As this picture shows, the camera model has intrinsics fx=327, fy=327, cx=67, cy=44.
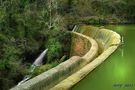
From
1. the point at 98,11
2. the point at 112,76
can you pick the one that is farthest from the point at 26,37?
the point at 98,11

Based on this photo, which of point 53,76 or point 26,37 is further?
point 26,37

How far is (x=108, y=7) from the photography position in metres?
40.2

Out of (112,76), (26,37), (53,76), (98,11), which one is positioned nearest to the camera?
(53,76)

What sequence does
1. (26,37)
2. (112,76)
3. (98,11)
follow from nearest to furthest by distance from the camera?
(112,76) < (26,37) < (98,11)

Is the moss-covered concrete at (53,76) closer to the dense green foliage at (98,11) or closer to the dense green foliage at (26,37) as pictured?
the dense green foliage at (26,37)

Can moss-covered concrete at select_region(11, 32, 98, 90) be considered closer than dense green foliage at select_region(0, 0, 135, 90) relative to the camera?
Yes

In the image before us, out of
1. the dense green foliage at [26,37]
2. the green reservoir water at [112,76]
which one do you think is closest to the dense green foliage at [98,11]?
the dense green foliage at [26,37]

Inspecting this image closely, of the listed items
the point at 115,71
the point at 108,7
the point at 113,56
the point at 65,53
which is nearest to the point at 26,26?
the point at 65,53

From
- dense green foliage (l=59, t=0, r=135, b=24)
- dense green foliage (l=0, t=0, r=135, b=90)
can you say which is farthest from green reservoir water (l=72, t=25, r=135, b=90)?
dense green foliage (l=59, t=0, r=135, b=24)

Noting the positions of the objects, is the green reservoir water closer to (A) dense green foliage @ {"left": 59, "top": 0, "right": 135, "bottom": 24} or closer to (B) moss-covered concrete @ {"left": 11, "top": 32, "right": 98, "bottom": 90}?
(B) moss-covered concrete @ {"left": 11, "top": 32, "right": 98, "bottom": 90}

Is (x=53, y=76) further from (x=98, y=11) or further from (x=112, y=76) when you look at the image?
(x=98, y=11)

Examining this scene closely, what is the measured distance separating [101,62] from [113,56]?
1320 millimetres

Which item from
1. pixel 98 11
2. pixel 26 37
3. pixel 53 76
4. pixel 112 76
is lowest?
pixel 98 11

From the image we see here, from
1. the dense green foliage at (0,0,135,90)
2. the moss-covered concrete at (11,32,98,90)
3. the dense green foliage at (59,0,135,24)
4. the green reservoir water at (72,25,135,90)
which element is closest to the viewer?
the moss-covered concrete at (11,32,98,90)
